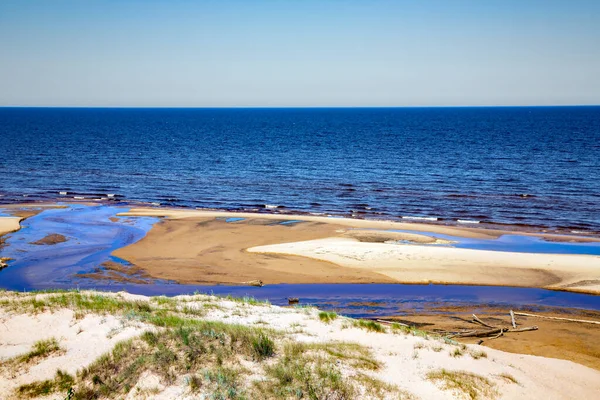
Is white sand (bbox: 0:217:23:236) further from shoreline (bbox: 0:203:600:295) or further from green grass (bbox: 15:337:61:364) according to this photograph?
green grass (bbox: 15:337:61:364)

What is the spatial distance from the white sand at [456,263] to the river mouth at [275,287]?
0.95 m

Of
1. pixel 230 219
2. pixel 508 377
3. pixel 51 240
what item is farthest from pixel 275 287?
pixel 51 240

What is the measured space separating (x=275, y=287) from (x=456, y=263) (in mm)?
10055

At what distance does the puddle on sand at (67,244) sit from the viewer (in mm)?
24219

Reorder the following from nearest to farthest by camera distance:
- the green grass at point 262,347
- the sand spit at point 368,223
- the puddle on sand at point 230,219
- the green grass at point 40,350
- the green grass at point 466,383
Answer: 1. the green grass at point 466,383
2. the green grass at point 40,350
3. the green grass at point 262,347
4. the sand spit at point 368,223
5. the puddle on sand at point 230,219

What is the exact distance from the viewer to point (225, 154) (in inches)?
3086

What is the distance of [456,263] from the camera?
26.1 meters

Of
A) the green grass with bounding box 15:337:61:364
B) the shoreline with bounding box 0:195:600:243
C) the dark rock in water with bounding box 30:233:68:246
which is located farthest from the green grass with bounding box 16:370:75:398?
the shoreline with bounding box 0:195:600:243

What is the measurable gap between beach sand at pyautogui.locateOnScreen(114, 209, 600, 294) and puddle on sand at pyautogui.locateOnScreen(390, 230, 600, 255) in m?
1.28

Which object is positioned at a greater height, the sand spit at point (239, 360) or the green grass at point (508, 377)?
the sand spit at point (239, 360)

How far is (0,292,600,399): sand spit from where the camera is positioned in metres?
10.2

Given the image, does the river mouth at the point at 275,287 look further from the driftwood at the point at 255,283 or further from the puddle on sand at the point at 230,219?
the puddle on sand at the point at 230,219

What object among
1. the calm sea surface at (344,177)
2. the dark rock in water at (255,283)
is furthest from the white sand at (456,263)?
Answer: the calm sea surface at (344,177)

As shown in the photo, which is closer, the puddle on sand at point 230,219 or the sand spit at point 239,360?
the sand spit at point 239,360
